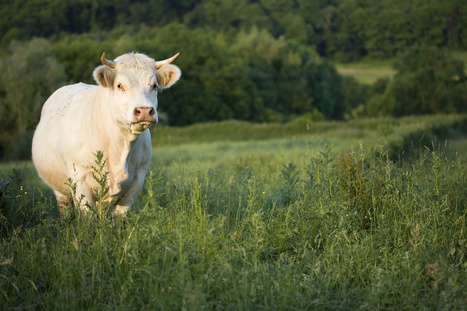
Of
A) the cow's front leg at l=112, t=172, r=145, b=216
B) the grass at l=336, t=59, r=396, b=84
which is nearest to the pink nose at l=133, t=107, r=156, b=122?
the cow's front leg at l=112, t=172, r=145, b=216

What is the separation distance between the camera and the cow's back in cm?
667

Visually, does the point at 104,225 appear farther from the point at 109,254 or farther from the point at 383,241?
the point at 383,241

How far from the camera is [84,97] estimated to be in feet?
22.3

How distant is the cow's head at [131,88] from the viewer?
568 cm

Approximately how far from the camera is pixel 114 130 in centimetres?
619

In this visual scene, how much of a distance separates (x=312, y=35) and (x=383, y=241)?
105 meters

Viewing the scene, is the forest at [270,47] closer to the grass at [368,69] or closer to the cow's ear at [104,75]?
the grass at [368,69]

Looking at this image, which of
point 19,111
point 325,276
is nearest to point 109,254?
point 325,276

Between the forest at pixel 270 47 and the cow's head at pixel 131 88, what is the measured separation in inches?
2119

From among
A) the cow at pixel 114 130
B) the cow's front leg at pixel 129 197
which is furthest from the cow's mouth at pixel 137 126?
the cow's front leg at pixel 129 197

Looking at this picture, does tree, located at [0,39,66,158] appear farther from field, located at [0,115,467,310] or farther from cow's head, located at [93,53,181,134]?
Result: field, located at [0,115,467,310]

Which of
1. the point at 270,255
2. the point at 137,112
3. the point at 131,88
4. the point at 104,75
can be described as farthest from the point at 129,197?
the point at 270,255

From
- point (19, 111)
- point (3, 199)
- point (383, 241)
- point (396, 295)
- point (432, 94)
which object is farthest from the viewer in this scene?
point (432, 94)

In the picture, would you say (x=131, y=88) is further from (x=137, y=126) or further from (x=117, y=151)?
(x=117, y=151)
